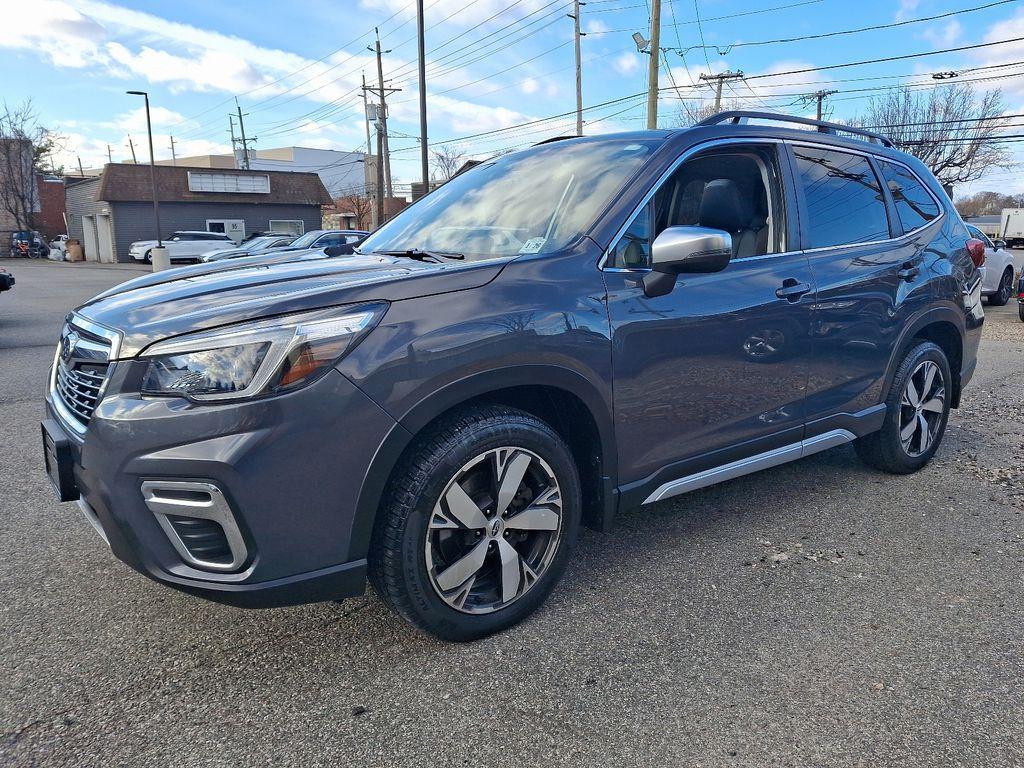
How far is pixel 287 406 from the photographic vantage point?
2.10 m

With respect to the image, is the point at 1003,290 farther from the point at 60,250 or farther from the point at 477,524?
the point at 60,250

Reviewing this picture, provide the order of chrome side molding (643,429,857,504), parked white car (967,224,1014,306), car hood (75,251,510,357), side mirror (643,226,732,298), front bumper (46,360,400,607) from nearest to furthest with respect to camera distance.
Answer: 1. front bumper (46,360,400,607)
2. car hood (75,251,510,357)
3. side mirror (643,226,732,298)
4. chrome side molding (643,429,857,504)
5. parked white car (967,224,1014,306)

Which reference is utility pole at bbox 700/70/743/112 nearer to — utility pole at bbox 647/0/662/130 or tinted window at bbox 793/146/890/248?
utility pole at bbox 647/0/662/130

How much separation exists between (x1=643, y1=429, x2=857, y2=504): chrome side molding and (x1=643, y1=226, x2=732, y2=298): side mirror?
849mm

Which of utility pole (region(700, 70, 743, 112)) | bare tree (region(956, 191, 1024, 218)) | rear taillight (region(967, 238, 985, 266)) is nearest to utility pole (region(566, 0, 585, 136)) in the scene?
utility pole (region(700, 70, 743, 112))

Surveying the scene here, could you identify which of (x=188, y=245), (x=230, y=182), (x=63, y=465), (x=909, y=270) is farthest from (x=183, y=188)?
(x=63, y=465)

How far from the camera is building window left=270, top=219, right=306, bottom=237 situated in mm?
44906

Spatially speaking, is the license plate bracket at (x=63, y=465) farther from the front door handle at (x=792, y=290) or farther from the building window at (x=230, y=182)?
the building window at (x=230, y=182)

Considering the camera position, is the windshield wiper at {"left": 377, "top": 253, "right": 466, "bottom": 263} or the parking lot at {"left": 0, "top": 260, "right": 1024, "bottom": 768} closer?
the parking lot at {"left": 0, "top": 260, "right": 1024, "bottom": 768}

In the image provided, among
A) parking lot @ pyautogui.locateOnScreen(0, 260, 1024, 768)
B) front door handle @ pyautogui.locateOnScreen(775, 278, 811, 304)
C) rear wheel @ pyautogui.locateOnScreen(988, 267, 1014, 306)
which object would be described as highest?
front door handle @ pyautogui.locateOnScreen(775, 278, 811, 304)

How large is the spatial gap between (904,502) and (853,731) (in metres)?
2.21

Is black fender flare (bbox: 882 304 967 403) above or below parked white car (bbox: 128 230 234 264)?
below

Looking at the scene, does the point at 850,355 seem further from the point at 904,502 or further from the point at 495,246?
the point at 495,246

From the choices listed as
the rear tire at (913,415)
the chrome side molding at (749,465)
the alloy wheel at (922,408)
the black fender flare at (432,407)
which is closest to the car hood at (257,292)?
the black fender flare at (432,407)
